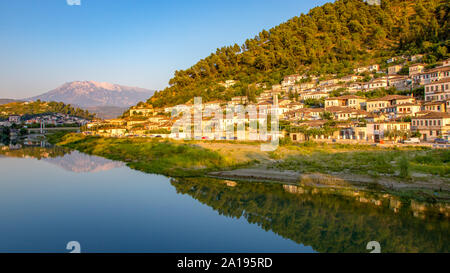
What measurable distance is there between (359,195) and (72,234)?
11105mm

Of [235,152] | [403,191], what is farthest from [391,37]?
[403,191]

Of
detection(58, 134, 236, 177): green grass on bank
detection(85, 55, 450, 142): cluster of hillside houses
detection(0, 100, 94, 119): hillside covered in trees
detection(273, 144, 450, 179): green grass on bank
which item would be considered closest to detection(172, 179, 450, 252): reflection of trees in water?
detection(273, 144, 450, 179): green grass on bank

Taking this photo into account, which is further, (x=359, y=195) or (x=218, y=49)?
(x=218, y=49)

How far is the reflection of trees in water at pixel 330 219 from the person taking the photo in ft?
28.4

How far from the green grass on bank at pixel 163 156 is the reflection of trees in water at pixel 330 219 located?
442 cm

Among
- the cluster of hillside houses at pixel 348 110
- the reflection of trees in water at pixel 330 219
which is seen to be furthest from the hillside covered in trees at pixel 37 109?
the reflection of trees in water at pixel 330 219

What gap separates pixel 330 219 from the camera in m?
10.3

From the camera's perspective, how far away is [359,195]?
12.5m

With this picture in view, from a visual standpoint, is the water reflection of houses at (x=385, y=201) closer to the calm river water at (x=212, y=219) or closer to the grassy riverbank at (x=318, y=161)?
the calm river water at (x=212, y=219)

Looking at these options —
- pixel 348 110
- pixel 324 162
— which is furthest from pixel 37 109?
pixel 324 162

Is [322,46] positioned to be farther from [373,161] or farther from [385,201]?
[385,201]

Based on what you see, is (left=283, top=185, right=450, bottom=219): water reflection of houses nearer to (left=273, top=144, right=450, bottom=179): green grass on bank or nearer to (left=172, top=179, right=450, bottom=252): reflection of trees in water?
(left=172, top=179, right=450, bottom=252): reflection of trees in water

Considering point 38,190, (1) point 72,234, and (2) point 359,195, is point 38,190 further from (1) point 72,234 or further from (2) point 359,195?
(2) point 359,195

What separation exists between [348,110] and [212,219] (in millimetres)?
21976
